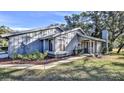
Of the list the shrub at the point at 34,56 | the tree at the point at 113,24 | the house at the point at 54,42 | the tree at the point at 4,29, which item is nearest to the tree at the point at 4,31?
the tree at the point at 4,29

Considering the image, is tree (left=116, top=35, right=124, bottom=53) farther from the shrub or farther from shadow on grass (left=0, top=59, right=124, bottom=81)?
the shrub

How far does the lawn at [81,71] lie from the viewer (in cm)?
540

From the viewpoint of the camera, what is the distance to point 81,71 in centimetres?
581

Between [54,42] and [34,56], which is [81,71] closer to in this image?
[34,56]

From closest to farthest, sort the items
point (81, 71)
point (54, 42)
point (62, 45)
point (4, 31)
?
point (81, 71)
point (4, 31)
point (62, 45)
point (54, 42)

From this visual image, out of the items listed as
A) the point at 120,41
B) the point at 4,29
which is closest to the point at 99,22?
the point at 120,41

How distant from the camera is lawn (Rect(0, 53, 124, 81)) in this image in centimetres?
540

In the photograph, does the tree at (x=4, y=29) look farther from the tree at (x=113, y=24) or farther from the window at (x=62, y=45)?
the tree at (x=113, y=24)

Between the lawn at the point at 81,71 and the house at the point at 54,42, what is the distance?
1.17 feet

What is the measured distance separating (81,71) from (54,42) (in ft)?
5.53

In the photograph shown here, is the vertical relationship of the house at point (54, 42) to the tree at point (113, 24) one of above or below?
below
